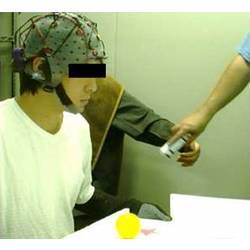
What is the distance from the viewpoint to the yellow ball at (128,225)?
66cm

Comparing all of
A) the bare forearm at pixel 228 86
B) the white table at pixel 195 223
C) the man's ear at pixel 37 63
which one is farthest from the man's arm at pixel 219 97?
the man's ear at pixel 37 63

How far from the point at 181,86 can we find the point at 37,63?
24 cm

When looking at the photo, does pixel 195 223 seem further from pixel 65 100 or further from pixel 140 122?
pixel 65 100

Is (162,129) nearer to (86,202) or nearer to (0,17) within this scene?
(86,202)

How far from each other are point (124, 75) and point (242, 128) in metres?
0.22

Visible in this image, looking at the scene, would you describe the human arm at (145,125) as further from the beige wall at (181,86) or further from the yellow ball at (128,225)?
the yellow ball at (128,225)

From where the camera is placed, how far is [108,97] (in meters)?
0.70

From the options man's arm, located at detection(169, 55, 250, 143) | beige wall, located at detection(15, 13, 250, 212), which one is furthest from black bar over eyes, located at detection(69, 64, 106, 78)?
man's arm, located at detection(169, 55, 250, 143)

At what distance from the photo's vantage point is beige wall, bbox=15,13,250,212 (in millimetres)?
682

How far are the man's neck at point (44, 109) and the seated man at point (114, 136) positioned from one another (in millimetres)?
51

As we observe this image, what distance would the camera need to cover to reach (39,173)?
0.71m

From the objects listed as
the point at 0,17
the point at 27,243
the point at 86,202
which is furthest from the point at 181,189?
the point at 0,17

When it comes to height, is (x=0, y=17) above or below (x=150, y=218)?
above

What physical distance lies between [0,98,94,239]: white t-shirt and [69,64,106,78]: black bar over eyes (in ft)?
0.27
